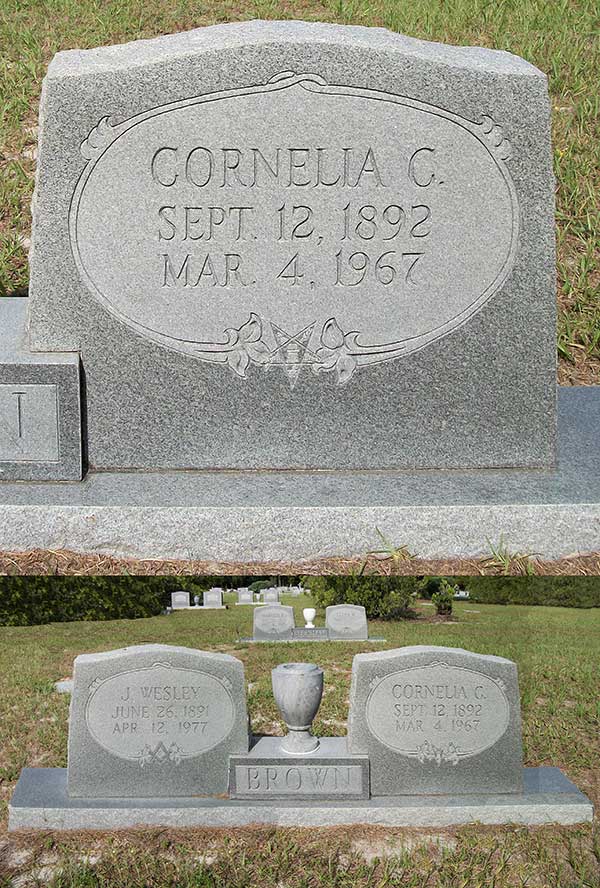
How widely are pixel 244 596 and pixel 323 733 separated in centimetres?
60

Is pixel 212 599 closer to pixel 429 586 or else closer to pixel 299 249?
pixel 429 586

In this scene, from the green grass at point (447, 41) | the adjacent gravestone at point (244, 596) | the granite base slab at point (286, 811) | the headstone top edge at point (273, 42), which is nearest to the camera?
the granite base slab at point (286, 811)

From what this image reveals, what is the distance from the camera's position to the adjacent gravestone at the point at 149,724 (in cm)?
419

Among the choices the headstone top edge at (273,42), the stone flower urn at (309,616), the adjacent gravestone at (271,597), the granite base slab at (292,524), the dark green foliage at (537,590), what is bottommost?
the stone flower urn at (309,616)

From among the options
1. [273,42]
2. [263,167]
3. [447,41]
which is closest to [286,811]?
[263,167]

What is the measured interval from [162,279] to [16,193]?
4.40m

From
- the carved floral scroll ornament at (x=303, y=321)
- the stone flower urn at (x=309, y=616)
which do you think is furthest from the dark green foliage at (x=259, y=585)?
the carved floral scroll ornament at (x=303, y=321)

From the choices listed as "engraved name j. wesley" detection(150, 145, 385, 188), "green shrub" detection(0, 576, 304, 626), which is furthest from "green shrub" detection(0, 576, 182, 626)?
"engraved name j. wesley" detection(150, 145, 385, 188)

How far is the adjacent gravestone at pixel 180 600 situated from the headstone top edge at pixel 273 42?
7.44ft

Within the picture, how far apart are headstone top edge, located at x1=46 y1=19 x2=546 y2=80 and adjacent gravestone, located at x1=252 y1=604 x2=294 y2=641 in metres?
2.38

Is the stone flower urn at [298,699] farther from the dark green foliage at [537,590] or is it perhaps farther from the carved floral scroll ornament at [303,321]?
the carved floral scroll ornament at [303,321]

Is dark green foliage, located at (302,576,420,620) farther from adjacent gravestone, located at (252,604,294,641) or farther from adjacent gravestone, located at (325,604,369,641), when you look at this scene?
adjacent gravestone, located at (252,604,294,641)

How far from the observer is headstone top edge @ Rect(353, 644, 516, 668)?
4.20 meters

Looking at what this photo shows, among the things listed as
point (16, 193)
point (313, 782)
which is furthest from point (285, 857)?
point (16, 193)
